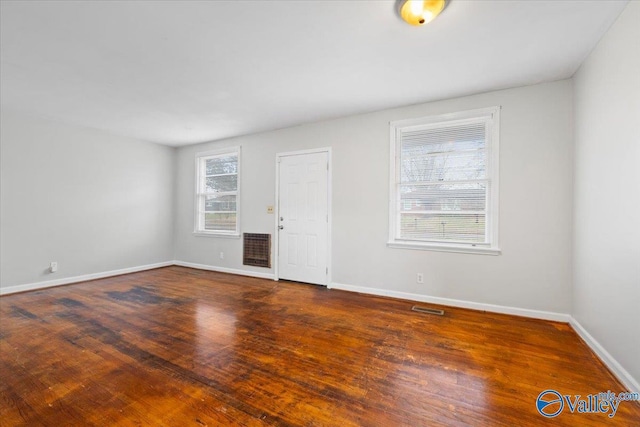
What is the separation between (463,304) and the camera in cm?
335

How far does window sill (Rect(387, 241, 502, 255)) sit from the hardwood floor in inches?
28.2

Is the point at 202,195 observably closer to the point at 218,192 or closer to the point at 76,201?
the point at 218,192

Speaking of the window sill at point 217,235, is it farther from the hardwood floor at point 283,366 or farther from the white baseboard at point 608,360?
the white baseboard at point 608,360

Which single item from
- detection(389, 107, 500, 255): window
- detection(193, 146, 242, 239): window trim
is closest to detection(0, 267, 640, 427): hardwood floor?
detection(389, 107, 500, 255): window

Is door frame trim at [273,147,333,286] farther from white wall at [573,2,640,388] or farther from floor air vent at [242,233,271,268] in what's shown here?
A: white wall at [573,2,640,388]

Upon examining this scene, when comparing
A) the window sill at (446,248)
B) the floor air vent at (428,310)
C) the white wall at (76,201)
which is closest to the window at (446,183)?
the window sill at (446,248)

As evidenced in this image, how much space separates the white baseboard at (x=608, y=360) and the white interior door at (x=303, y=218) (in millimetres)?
2931

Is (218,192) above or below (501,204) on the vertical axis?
above

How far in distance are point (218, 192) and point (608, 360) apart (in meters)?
5.71

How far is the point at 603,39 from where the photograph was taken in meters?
2.22

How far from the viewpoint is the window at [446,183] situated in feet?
10.8

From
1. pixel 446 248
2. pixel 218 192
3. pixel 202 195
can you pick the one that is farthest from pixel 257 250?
pixel 446 248

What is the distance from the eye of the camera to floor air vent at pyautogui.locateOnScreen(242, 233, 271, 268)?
488cm

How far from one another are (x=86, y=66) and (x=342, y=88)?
8.55 feet
